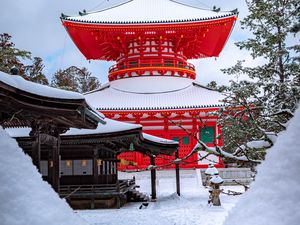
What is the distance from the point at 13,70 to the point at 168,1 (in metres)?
27.0

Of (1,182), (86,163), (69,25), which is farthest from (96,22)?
(1,182)

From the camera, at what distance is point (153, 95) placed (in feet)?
94.0

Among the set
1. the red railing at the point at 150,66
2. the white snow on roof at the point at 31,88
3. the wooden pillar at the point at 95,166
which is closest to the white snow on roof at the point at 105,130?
the wooden pillar at the point at 95,166

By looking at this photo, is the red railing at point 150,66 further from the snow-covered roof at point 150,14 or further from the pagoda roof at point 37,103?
the pagoda roof at point 37,103

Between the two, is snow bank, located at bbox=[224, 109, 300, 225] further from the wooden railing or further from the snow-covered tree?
the snow-covered tree

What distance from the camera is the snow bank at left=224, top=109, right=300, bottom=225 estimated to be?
2.16 metres

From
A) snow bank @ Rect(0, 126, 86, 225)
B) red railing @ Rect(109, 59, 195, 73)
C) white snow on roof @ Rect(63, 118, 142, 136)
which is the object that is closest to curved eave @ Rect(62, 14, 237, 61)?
red railing @ Rect(109, 59, 195, 73)

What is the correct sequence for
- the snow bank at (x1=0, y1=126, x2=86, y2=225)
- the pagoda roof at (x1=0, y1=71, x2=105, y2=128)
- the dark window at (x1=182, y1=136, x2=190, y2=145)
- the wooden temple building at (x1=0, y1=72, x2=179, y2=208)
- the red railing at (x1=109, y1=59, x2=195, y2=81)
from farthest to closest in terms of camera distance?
the red railing at (x1=109, y1=59, x2=195, y2=81) → the dark window at (x1=182, y1=136, x2=190, y2=145) → the wooden temple building at (x1=0, y1=72, x2=179, y2=208) → the pagoda roof at (x1=0, y1=71, x2=105, y2=128) → the snow bank at (x1=0, y1=126, x2=86, y2=225)

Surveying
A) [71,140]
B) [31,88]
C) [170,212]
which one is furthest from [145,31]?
[31,88]

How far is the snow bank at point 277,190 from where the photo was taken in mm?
2160

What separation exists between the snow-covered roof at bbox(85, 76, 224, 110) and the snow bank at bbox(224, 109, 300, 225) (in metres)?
23.6

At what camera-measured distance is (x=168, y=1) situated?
3372 cm

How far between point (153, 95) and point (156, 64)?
2.18 metres

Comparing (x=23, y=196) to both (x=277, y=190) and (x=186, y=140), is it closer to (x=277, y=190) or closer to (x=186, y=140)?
(x=277, y=190)
